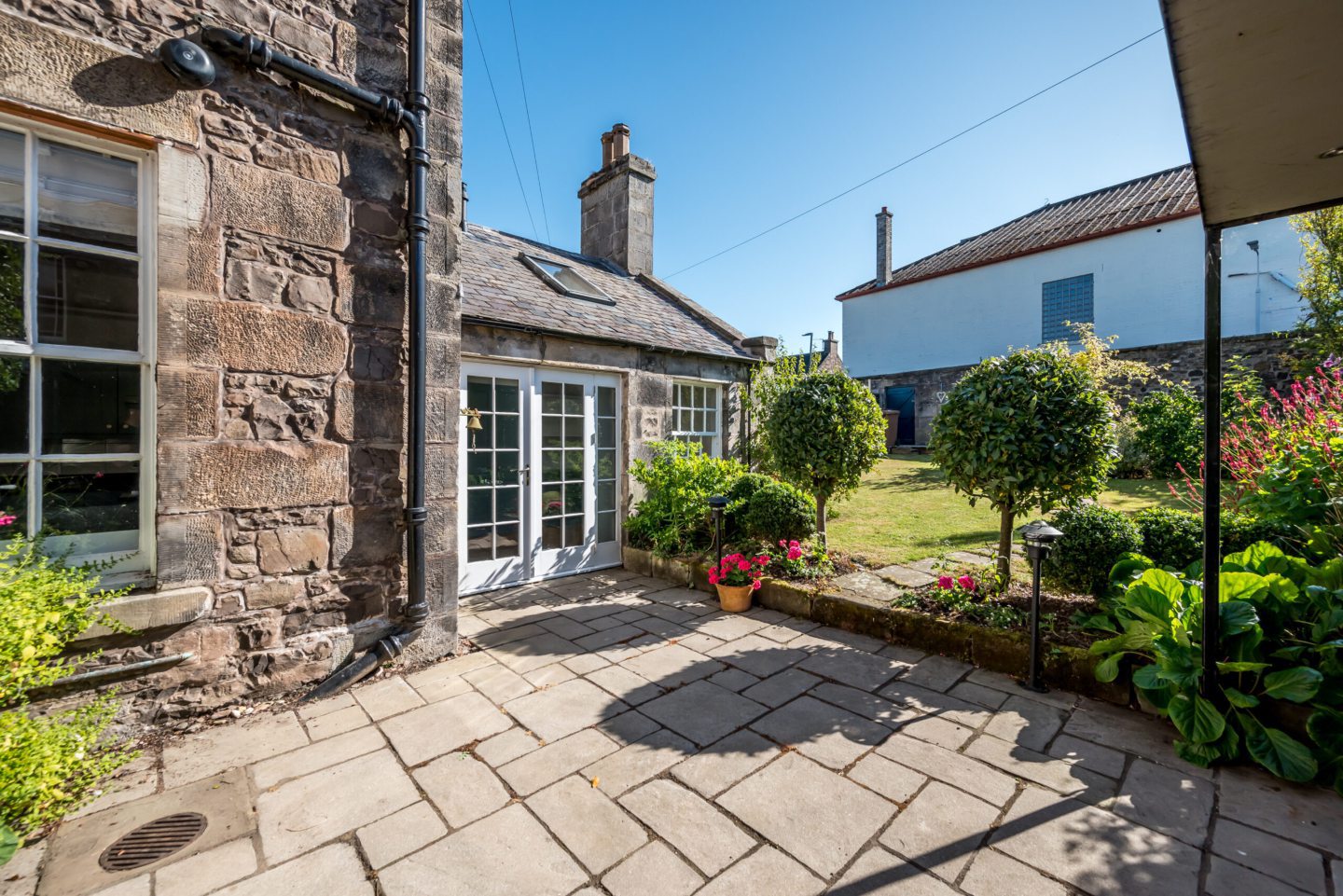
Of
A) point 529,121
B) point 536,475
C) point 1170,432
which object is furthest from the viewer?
point 1170,432

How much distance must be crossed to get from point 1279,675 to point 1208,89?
2451 mm

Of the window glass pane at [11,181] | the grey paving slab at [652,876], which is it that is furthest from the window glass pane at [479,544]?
the grey paving slab at [652,876]

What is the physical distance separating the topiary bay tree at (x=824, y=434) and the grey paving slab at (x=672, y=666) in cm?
244

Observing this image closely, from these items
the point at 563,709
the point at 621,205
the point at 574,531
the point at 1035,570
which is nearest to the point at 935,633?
the point at 1035,570

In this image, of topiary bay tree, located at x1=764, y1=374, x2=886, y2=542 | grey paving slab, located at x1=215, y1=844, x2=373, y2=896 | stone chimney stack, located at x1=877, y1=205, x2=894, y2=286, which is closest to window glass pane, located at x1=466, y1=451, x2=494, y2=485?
topiary bay tree, located at x1=764, y1=374, x2=886, y2=542

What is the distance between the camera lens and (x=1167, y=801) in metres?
2.13

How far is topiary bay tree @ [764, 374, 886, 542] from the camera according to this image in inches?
209

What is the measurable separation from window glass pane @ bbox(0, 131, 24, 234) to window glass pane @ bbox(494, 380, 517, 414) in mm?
3125

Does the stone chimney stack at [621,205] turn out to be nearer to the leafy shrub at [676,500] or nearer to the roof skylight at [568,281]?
the roof skylight at [568,281]

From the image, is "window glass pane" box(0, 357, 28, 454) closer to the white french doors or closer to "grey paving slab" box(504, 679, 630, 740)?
"grey paving slab" box(504, 679, 630, 740)

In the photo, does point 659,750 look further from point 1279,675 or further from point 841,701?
point 1279,675

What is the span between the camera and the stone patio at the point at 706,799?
1795 mm

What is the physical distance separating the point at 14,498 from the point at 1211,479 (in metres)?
5.54

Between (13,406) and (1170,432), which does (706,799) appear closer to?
(13,406)
